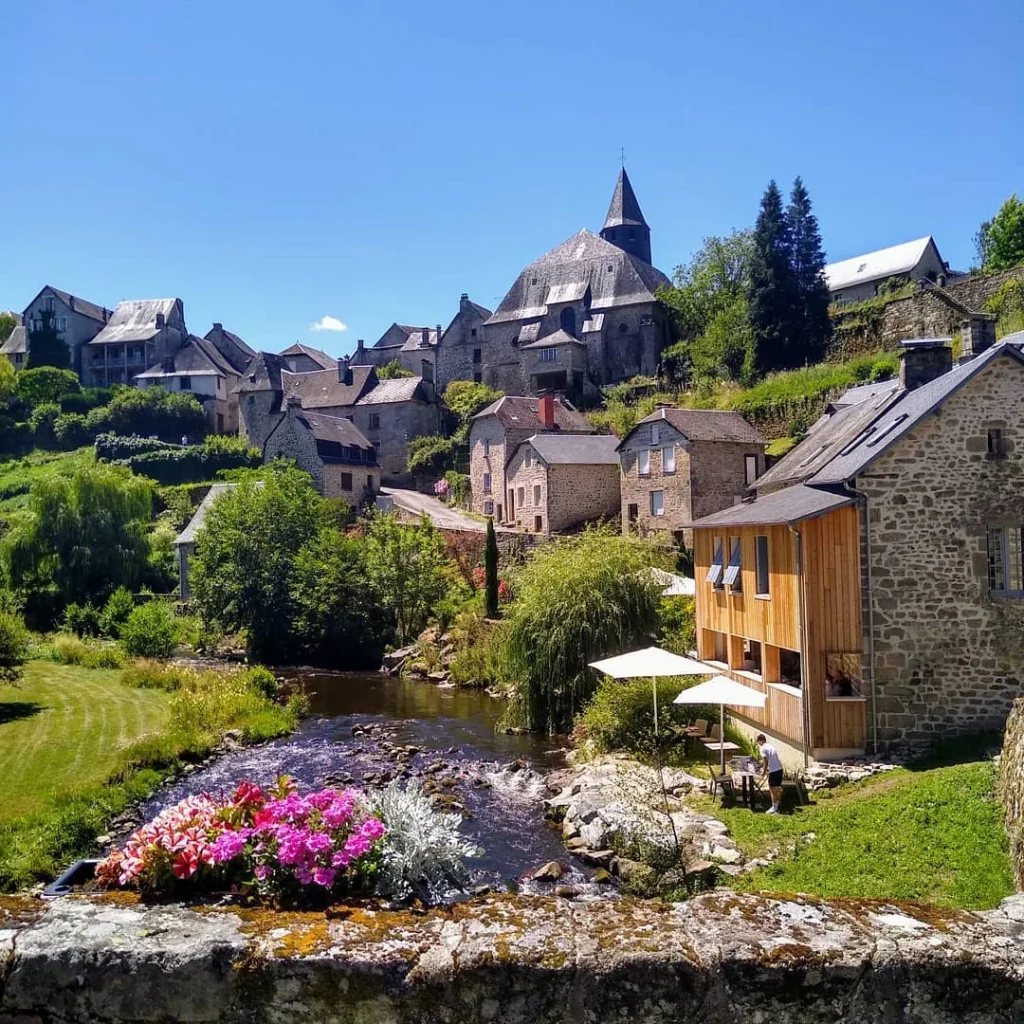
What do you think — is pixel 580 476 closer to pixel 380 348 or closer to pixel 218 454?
pixel 218 454

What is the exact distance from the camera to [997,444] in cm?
1617

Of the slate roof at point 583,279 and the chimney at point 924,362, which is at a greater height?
the slate roof at point 583,279

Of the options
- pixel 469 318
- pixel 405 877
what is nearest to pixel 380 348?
pixel 469 318

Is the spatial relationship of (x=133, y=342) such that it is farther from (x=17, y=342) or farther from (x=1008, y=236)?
(x=1008, y=236)

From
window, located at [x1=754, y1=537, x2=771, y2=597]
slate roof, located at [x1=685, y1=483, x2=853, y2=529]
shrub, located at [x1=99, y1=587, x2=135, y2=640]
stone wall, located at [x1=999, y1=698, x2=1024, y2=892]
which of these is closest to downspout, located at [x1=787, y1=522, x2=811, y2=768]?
slate roof, located at [x1=685, y1=483, x2=853, y2=529]

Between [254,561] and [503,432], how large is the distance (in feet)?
52.5

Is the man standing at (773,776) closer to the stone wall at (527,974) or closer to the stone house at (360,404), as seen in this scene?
the stone wall at (527,974)

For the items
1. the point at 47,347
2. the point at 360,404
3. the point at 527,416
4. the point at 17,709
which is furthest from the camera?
the point at 47,347

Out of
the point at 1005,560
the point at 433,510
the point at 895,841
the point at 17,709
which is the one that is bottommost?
the point at 895,841

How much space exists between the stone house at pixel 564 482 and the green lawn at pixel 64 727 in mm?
21366

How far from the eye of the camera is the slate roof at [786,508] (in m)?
16.0

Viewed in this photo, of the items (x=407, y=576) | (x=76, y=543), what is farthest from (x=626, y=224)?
(x=76, y=543)

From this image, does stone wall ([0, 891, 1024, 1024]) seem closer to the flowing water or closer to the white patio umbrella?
the flowing water

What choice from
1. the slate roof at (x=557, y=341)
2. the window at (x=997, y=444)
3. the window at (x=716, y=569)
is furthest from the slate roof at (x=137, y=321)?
the window at (x=997, y=444)
